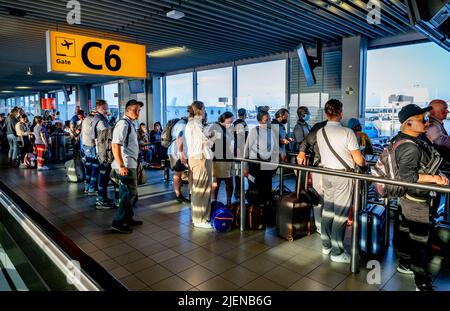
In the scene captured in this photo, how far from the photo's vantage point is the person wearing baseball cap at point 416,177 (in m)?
2.71

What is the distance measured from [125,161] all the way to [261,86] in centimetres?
696

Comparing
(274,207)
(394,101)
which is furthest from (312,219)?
(394,101)

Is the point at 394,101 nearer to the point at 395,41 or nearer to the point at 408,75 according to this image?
the point at 408,75

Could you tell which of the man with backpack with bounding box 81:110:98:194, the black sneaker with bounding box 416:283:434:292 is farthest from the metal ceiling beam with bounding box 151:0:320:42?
the black sneaker with bounding box 416:283:434:292

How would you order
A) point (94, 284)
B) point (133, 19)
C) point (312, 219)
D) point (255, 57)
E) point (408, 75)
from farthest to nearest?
point (255, 57), point (408, 75), point (133, 19), point (312, 219), point (94, 284)

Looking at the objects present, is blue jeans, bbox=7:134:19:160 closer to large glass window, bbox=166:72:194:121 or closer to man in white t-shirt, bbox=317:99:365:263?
large glass window, bbox=166:72:194:121

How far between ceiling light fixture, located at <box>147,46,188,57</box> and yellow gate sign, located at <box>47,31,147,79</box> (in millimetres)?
2458

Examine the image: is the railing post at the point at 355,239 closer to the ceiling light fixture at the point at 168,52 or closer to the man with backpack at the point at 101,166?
the man with backpack at the point at 101,166

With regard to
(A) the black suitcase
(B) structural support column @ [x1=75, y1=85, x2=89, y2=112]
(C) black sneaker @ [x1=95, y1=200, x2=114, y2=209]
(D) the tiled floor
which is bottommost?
(D) the tiled floor

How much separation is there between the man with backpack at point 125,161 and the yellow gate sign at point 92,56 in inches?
84.1

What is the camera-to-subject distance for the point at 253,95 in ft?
34.7

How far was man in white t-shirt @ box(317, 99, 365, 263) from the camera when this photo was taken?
3164 mm

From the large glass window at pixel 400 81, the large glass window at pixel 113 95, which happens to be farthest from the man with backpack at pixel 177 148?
the large glass window at pixel 113 95
